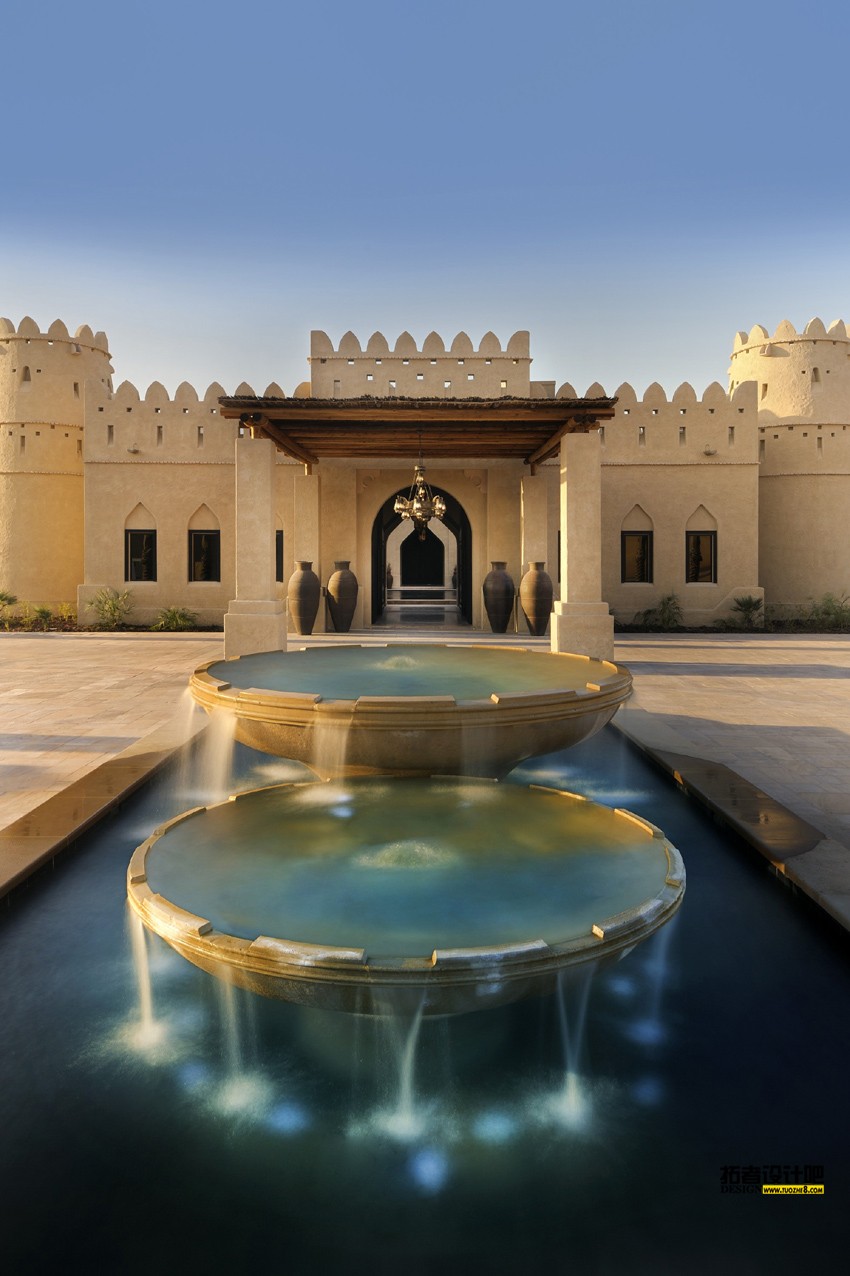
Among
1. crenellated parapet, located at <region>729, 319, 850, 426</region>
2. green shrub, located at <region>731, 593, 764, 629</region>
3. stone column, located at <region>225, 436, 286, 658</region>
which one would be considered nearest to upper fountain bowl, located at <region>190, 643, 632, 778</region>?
stone column, located at <region>225, 436, 286, 658</region>

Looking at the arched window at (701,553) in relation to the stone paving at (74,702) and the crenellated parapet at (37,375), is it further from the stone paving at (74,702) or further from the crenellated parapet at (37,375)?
the crenellated parapet at (37,375)

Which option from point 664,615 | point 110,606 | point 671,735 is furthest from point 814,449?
point 110,606

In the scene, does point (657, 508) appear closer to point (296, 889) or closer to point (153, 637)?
point (153, 637)

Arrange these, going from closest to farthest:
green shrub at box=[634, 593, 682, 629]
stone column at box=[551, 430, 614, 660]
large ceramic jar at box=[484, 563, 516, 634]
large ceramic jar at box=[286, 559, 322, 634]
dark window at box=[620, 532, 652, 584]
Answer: stone column at box=[551, 430, 614, 660] < large ceramic jar at box=[286, 559, 322, 634] < large ceramic jar at box=[484, 563, 516, 634] < green shrub at box=[634, 593, 682, 629] < dark window at box=[620, 532, 652, 584]

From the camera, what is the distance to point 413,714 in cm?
369

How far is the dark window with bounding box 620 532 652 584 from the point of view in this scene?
18234mm

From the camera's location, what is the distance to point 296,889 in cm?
316

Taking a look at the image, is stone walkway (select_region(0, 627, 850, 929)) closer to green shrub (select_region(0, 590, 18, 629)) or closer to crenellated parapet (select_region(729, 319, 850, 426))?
→ green shrub (select_region(0, 590, 18, 629))

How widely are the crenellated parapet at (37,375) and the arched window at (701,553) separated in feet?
46.0

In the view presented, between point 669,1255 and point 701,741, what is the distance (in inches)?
207

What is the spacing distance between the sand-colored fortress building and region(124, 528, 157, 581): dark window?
0.05 m

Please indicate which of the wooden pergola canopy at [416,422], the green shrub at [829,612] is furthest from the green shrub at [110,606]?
the green shrub at [829,612]

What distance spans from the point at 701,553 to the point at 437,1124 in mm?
17284

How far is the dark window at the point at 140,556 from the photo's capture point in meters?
18.2
